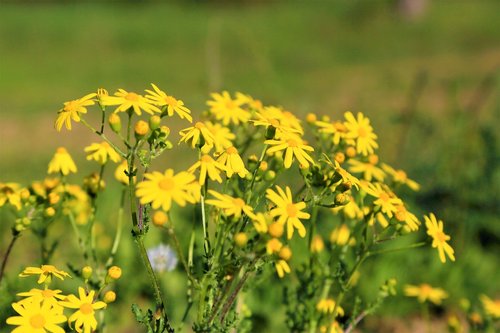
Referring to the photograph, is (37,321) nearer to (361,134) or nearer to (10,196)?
(10,196)

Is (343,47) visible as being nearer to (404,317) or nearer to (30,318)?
(404,317)

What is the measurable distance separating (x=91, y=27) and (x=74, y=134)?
22.9 feet

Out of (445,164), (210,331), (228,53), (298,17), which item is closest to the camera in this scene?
(210,331)

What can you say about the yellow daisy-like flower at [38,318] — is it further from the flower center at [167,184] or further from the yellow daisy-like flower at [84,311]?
the flower center at [167,184]

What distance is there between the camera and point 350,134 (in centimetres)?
215

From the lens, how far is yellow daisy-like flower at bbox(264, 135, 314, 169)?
183cm

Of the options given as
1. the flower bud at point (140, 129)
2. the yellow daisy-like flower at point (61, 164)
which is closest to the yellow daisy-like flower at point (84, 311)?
the flower bud at point (140, 129)

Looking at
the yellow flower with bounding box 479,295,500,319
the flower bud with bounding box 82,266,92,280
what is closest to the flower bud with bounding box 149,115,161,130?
the flower bud with bounding box 82,266,92,280

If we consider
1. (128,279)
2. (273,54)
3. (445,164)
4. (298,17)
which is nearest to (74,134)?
(128,279)

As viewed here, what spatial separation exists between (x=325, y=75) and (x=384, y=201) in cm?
999

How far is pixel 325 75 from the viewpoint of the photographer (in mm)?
11773

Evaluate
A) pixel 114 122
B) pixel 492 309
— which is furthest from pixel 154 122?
pixel 492 309

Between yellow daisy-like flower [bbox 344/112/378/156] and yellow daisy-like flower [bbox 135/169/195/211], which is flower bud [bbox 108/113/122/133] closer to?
yellow daisy-like flower [bbox 135/169/195/211]

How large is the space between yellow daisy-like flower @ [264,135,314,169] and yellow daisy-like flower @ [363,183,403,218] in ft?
0.73
